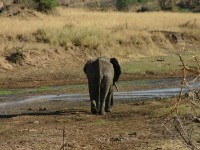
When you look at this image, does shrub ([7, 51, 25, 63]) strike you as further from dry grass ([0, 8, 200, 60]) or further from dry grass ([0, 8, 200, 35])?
dry grass ([0, 8, 200, 35])

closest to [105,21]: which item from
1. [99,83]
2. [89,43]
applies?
[89,43]

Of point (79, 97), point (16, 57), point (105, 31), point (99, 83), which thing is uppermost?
point (99, 83)

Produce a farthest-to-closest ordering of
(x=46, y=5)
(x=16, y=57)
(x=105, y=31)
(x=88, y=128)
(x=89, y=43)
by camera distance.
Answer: (x=46, y=5) → (x=105, y=31) → (x=89, y=43) → (x=16, y=57) → (x=88, y=128)

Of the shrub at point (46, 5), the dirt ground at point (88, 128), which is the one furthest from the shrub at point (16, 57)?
the shrub at point (46, 5)

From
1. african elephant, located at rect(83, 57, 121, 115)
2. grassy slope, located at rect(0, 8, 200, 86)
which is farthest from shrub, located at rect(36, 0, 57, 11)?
african elephant, located at rect(83, 57, 121, 115)

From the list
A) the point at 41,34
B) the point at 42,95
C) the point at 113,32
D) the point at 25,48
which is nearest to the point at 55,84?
the point at 42,95

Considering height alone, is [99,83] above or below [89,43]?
above

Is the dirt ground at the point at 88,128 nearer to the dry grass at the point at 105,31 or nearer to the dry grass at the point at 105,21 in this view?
the dry grass at the point at 105,31

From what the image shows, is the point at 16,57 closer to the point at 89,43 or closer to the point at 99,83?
the point at 89,43

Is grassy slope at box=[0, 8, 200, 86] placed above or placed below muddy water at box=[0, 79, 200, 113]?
below

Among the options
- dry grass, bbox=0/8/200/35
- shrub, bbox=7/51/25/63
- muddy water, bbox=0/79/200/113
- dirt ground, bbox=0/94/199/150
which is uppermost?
dirt ground, bbox=0/94/199/150

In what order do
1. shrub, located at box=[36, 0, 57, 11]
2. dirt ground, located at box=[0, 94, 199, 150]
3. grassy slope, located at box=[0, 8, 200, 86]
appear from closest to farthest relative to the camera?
1. dirt ground, located at box=[0, 94, 199, 150]
2. grassy slope, located at box=[0, 8, 200, 86]
3. shrub, located at box=[36, 0, 57, 11]

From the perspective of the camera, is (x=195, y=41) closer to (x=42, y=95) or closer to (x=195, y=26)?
(x=195, y=26)

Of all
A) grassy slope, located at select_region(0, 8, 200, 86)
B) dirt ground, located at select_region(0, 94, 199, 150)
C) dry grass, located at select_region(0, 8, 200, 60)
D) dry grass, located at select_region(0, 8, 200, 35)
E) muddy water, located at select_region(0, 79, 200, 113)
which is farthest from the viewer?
dry grass, located at select_region(0, 8, 200, 35)
